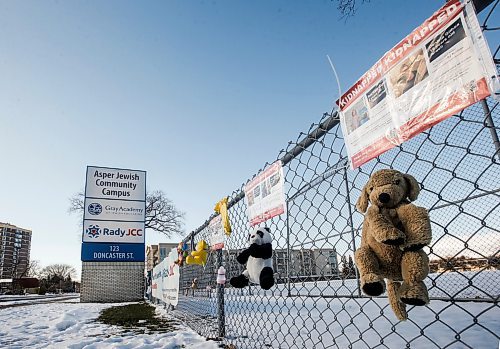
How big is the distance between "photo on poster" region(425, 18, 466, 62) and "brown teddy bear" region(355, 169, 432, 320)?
1.59 ft

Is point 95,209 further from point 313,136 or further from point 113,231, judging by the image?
point 313,136

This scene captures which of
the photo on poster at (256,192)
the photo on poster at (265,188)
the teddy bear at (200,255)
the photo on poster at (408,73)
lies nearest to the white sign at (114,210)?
the teddy bear at (200,255)

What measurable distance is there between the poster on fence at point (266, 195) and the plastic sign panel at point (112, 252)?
28.4 ft

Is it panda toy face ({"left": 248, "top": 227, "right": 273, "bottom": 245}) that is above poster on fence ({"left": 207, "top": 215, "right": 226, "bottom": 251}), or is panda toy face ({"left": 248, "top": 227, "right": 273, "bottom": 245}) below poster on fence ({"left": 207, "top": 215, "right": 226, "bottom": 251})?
below

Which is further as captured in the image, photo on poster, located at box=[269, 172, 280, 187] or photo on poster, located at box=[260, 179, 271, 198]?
photo on poster, located at box=[260, 179, 271, 198]

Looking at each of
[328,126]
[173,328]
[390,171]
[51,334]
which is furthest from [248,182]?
[51,334]

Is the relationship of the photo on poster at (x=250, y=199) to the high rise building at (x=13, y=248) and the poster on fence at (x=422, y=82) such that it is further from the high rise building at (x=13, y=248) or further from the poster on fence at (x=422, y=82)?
the high rise building at (x=13, y=248)

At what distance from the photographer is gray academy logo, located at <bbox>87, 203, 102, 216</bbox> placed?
10.1 meters

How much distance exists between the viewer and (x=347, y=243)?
192 centimetres

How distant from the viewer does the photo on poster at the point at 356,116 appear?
4.83 feet

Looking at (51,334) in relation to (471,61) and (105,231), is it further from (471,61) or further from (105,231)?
(471,61)

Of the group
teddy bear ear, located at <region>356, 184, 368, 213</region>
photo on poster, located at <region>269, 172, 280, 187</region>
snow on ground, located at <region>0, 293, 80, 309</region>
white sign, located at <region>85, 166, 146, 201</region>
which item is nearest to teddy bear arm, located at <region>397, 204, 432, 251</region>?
teddy bear ear, located at <region>356, 184, 368, 213</region>

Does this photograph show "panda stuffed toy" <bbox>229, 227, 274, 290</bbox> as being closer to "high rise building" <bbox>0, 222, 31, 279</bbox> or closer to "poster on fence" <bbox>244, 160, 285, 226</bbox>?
"poster on fence" <bbox>244, 160, 285, 226</bbox>

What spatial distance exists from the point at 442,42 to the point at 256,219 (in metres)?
1.84
